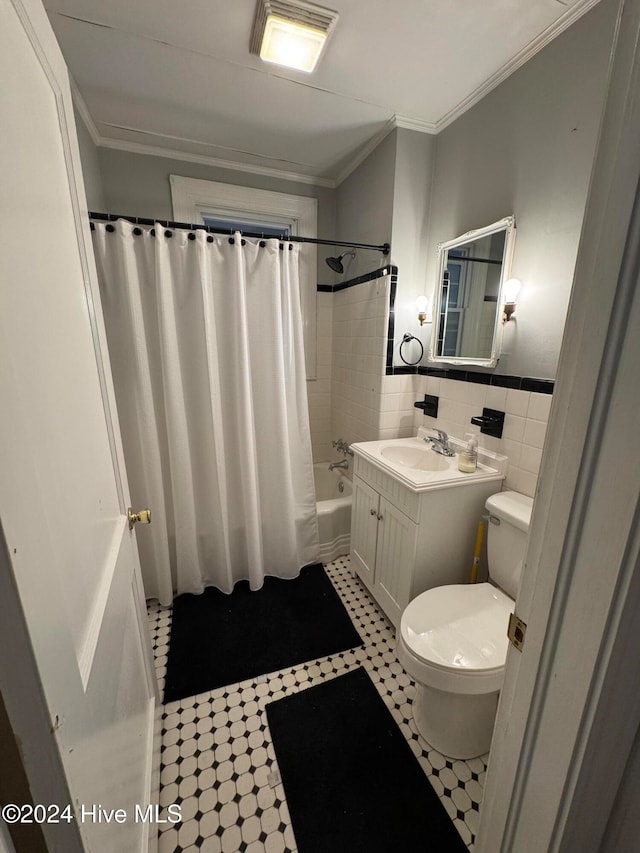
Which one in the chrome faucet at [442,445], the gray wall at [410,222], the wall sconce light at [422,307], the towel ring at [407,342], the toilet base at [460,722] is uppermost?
the gray wall at [410,222]

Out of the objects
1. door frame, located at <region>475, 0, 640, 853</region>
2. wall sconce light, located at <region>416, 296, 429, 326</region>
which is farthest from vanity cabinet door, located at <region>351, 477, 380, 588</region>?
door frame, located at <region>475, 0, 640, 853</region>

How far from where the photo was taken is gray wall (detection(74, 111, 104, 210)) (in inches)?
64.5

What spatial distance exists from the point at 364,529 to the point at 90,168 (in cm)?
242

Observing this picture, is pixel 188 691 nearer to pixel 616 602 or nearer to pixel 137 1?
pixel 616 602

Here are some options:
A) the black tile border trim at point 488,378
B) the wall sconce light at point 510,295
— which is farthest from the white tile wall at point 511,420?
the wall sconce light at point 510,295

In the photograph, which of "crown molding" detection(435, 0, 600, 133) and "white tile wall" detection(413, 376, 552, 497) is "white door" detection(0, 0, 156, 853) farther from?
"crown molding" detection(435, 0, 600, 133)

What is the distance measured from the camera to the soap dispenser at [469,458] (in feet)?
4.85

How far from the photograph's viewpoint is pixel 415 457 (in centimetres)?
180

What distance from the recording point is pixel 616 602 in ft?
1.41

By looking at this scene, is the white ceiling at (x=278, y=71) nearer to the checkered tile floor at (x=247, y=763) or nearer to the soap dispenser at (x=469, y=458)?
the soap dispenser at (x=469, y=458)

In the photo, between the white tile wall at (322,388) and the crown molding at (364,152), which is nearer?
the crown molding at (364,152)

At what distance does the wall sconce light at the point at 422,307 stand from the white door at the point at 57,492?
1.57 m

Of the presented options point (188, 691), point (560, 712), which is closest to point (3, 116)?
point (560, 712)

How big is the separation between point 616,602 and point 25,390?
81 centimetres
